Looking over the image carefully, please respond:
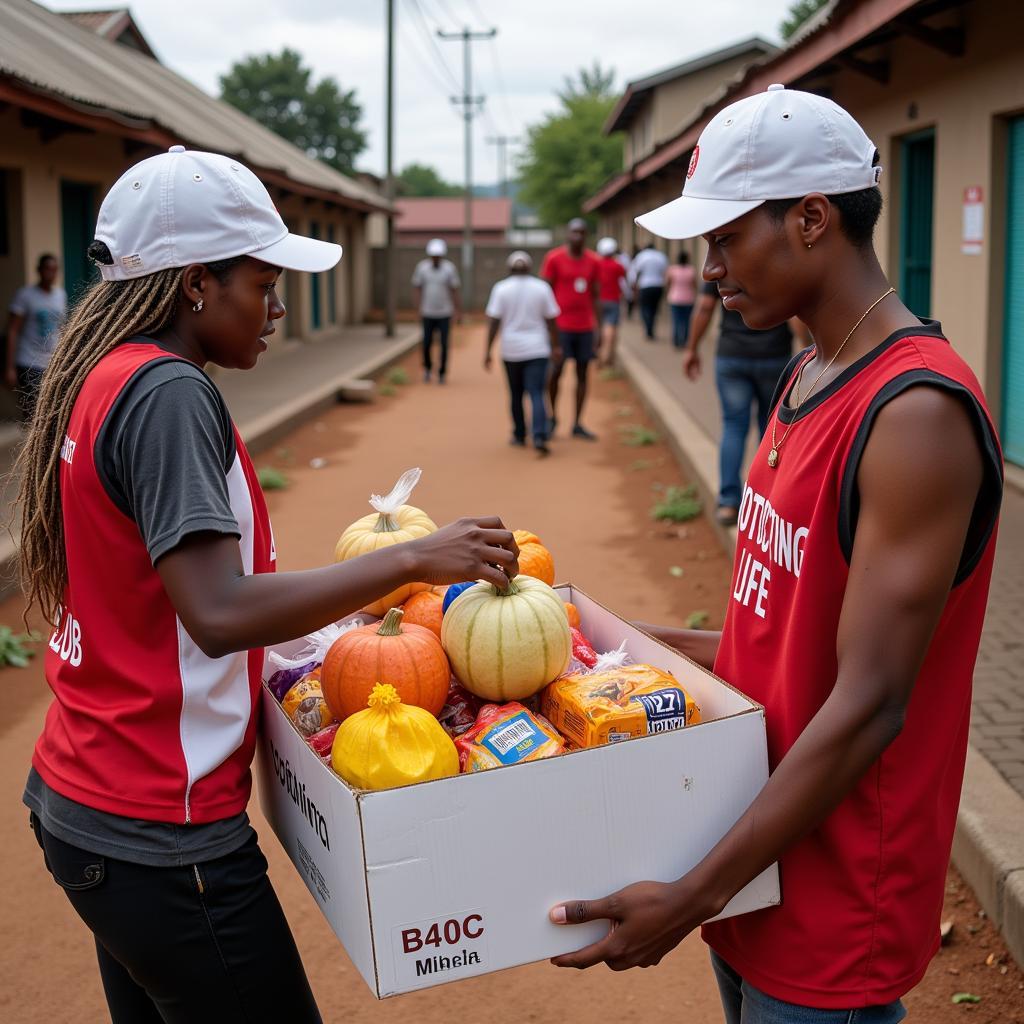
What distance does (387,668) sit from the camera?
88.4 inches

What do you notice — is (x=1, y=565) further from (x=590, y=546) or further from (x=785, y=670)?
(x=785, y=670)

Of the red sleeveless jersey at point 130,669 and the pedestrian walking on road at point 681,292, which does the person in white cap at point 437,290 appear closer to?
the pedestrian walking on road at point 681,292

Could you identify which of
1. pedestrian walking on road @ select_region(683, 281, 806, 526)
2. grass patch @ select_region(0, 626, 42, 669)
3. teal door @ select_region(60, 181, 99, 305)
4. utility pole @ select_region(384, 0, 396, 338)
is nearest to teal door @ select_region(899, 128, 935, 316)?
pedestrian walking on road @ select_region(683, 281, 806, 526)

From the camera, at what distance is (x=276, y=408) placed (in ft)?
54.1

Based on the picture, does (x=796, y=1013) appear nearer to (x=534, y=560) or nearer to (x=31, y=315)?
(x=534, y=560)

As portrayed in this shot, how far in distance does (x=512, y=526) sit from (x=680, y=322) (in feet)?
49.2

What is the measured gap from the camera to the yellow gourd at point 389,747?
1941 millimetres

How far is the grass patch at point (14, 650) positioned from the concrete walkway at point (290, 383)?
76 cm

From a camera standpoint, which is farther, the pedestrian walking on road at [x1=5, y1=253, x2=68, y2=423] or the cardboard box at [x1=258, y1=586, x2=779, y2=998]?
the pedestrian walking on road at [x1=5, y1=253, x2=68, y2=423]

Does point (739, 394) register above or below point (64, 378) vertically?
below

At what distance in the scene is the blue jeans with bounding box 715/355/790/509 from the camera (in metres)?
8.16

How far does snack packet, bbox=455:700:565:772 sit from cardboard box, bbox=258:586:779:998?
10cm

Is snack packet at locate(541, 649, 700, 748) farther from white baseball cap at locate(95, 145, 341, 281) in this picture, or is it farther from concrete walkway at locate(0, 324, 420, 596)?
concrete walkway at locate(0, 324, 420, 596)

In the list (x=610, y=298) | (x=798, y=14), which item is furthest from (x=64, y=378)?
(x=798, y=14)
